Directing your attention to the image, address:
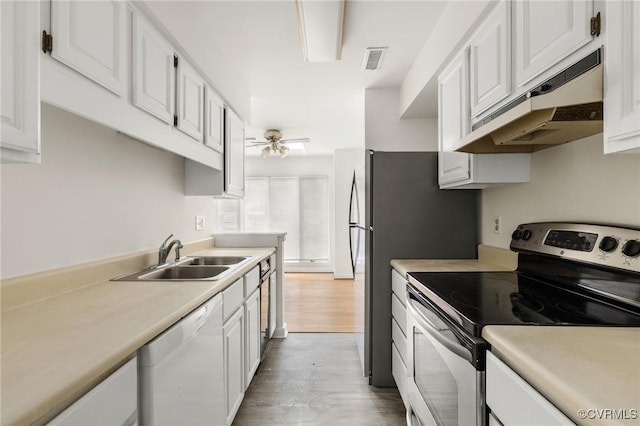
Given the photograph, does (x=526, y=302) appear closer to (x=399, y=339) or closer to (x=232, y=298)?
(x=399, y=339)

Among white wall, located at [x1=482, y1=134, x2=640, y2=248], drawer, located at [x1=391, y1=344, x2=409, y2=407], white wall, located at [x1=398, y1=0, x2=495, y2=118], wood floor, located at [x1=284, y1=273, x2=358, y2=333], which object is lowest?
wood floor, located at [x1=284, y1=273, x2=358, y2=333]

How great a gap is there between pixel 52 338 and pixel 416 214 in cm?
211

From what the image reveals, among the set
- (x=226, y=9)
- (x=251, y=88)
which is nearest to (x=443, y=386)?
(x=226, y=9)

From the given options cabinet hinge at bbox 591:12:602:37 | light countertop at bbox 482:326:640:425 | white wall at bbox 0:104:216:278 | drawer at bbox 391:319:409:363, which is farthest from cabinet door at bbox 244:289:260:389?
cabinet hinge at bbox 591:12:602:37

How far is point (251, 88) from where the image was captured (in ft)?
10.6

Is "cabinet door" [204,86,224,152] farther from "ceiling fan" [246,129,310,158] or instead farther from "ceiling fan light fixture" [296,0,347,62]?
"ceiling fan" [246,129,310,158]

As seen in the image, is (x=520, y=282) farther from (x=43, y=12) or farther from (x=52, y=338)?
(x=43, y=12)

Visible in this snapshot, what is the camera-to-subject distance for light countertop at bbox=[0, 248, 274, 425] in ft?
1.97

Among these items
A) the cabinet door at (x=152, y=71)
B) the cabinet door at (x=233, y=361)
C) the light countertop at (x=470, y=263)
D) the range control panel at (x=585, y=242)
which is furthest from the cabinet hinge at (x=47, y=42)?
the range control panel at (x=585, y=242)

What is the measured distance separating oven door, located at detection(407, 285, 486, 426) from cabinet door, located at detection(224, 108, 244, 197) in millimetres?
1736

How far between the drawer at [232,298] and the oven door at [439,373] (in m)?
0.96

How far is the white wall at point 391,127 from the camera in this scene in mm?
3209

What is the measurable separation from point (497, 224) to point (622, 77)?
4.54 feet

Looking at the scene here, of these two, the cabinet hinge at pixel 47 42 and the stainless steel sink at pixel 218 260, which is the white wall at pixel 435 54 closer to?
the cabinet hinge at pixel 47 42
